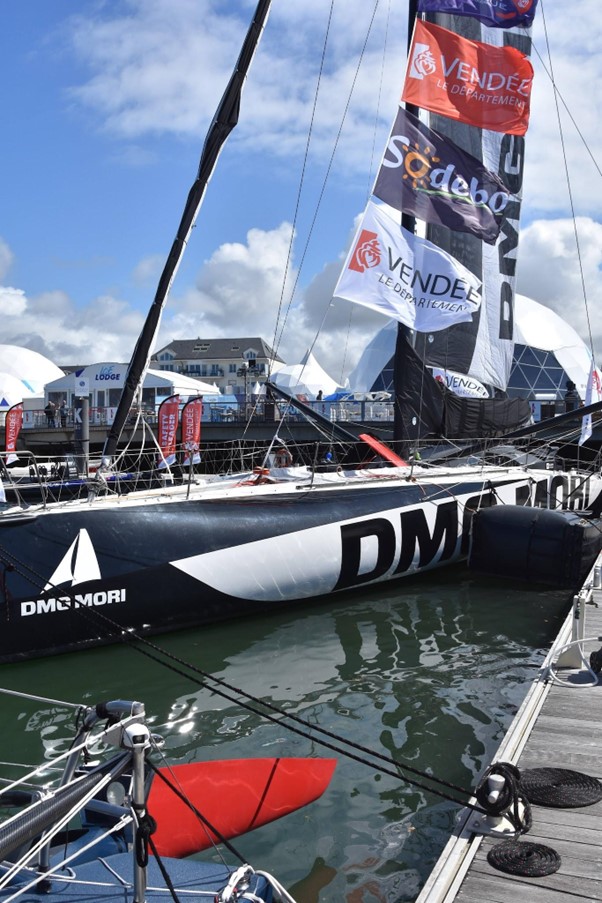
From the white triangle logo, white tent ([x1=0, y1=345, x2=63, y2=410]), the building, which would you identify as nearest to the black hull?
the white triangle logo

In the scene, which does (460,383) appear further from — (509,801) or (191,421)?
(509,801)

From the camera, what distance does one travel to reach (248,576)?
1041 cm

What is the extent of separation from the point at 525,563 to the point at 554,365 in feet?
124

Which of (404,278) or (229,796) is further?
(404,278)

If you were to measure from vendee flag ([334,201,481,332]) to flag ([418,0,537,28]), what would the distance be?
5.08 metres

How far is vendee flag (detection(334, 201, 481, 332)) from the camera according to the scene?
508 inches

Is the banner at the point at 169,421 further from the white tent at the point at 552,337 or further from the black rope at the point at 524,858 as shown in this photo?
the white tent at the point at 552,337

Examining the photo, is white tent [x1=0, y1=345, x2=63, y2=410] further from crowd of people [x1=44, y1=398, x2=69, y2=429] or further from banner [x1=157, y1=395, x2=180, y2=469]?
banner [x1=157, y1=395, x2=180, y2=469]

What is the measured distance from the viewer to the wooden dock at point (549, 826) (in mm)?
4008

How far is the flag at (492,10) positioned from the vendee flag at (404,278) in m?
5.08

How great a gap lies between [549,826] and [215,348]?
110801 millimetres

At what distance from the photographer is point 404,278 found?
1353 centimetres

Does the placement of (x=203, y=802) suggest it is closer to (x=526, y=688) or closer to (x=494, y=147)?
(x=526, y=688)

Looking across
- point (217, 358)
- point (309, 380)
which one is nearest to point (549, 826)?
point (309, 380)
